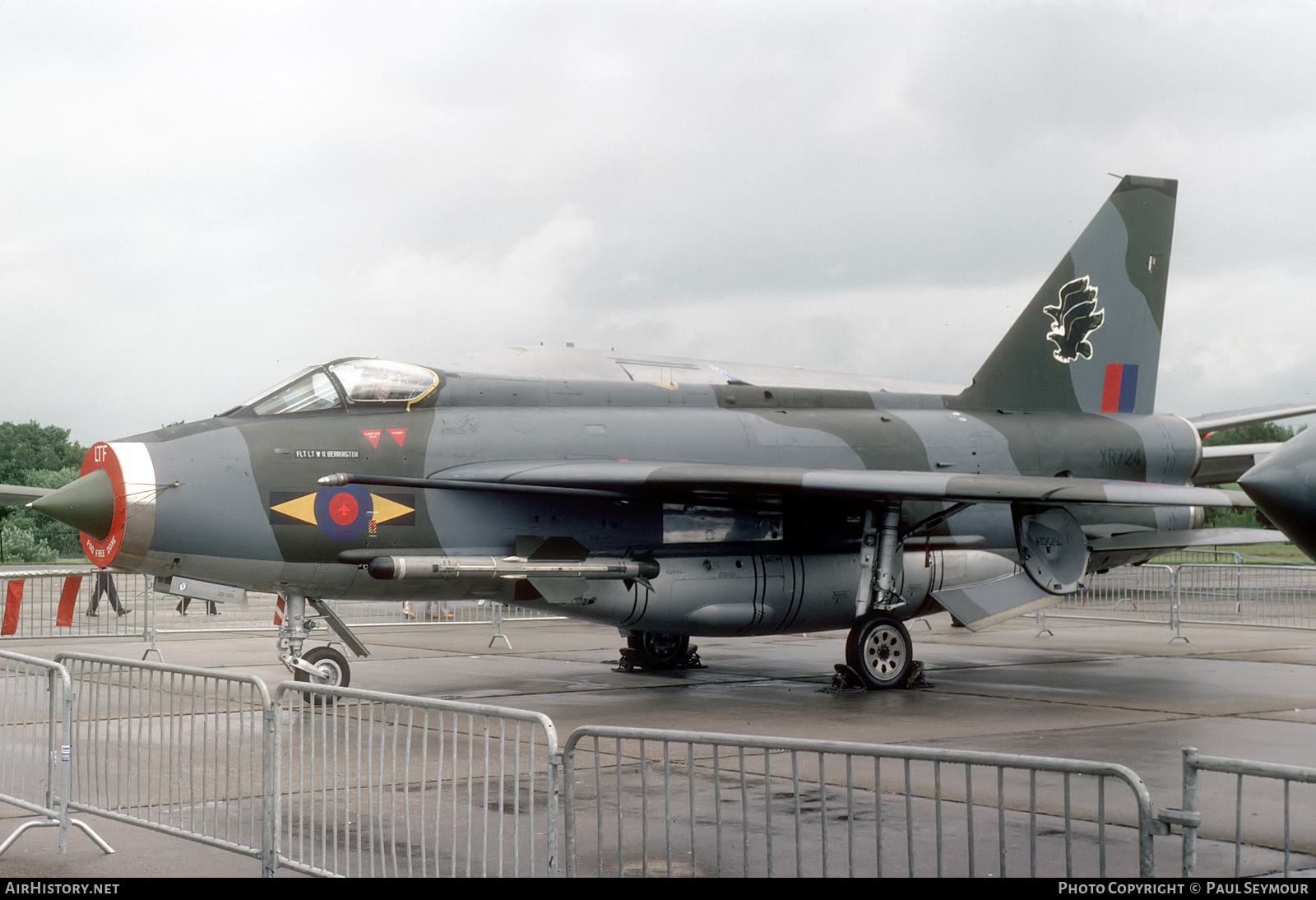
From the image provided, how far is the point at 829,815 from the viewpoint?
6.62 m

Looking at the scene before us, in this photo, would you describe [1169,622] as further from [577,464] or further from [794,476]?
[577,464]

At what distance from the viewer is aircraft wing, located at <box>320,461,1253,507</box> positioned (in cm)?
1073

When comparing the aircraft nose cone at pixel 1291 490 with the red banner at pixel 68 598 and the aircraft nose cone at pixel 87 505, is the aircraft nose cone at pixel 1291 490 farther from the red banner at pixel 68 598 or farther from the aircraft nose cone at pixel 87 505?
the red banner at pixel 68 598

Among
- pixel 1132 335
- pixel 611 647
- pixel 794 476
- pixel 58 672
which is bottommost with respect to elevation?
pixel 611 647

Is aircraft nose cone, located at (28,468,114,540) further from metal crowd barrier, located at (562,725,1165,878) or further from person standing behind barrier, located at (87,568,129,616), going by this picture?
person standing behind barrier, located at (87,568,129,616)

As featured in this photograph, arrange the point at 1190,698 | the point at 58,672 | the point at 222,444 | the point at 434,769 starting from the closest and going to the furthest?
the point at 58,672 → the point at 434,769 → the point at 222,444 → the point at 1190,698

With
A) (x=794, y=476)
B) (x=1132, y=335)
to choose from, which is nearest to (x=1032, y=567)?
(x=794, y=476)

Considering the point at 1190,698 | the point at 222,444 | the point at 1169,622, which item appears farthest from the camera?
the point at 1169,622

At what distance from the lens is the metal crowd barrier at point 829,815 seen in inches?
171

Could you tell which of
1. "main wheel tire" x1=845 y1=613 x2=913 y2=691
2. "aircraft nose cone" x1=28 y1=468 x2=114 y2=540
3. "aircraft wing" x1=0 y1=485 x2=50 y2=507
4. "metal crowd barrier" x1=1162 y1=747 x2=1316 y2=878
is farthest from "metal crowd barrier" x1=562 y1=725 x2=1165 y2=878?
"aircraft wing" x1=0 y1=485 x2=50 y2=507

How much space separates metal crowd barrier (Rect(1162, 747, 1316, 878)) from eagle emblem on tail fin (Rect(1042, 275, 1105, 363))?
7660 mm

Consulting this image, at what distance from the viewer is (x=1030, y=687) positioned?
12172mm

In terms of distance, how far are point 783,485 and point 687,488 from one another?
2.66 ft

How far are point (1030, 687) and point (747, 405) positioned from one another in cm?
383
